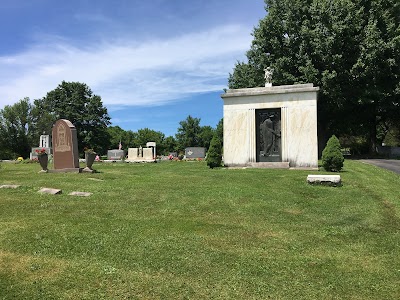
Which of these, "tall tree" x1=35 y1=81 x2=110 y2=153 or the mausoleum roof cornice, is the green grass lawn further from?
"tall tree" x1=35 y1=81 x2=110 y2=153

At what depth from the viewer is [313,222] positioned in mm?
6621

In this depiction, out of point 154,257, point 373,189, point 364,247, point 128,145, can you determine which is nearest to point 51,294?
point 154,257

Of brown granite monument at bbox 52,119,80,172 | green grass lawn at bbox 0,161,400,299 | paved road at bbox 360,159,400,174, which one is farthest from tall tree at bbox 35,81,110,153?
green grass lawn at bbox 0,161,400,299

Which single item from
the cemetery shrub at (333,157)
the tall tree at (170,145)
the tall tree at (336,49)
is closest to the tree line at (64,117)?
the tall tree at (170,145)

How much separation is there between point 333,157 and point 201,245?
407 inches

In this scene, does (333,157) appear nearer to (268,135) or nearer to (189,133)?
(268,135)

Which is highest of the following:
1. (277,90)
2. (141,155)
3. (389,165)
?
(277,90)

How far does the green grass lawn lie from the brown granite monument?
6.02 m

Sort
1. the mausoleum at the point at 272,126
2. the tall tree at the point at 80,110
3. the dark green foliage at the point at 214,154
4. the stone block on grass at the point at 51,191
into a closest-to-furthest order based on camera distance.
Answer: the stone block on grass at the point at 51,191
the mausoleum at the point at 272,126
the dark green foliage at the point at 214,154
the tall tree at the point at 80,110

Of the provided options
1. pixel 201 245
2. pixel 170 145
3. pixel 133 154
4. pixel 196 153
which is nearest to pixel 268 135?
pixel 201 245

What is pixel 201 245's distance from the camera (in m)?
5.27

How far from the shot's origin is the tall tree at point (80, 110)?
56.1 m

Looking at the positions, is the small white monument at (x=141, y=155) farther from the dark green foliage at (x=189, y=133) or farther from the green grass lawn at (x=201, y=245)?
the dark green foliage at (x=189, y=133)

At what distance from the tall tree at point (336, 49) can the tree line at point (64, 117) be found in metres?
27.2
